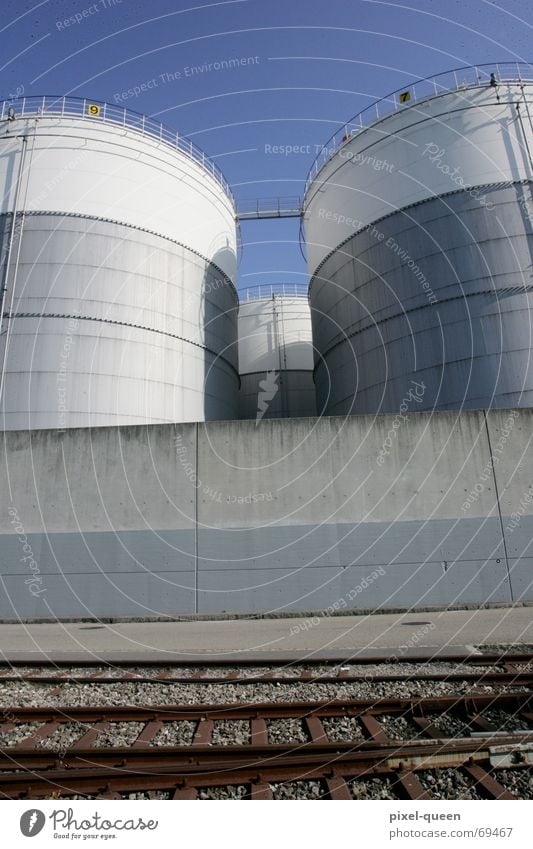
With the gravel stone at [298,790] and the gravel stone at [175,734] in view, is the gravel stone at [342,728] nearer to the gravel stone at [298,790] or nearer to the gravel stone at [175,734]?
the gravel stone at [298,790]

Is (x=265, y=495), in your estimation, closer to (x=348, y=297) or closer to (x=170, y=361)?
(x=170, y=361)

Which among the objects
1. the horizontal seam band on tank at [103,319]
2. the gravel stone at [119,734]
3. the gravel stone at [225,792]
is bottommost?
the gravel stone at [119,734]

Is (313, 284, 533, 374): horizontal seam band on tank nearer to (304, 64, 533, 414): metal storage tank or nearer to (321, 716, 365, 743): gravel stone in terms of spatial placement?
(304, 64, 533, 414): metal storage tank

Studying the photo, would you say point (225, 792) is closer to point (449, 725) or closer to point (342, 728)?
point (342, 728)

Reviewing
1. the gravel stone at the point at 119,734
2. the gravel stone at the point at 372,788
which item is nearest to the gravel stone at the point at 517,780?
the gravel stone at the point at 372,788

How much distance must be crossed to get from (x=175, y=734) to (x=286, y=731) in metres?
1.29

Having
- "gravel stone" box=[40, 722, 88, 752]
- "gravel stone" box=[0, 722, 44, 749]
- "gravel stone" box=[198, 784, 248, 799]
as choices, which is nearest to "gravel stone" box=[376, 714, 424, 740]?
"gravel stone" box=[198, 784, 248, 799]

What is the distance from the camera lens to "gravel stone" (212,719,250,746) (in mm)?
5539

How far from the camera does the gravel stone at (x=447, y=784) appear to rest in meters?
4.11

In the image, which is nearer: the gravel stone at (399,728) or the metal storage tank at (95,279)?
the gravel stone at (399,728)

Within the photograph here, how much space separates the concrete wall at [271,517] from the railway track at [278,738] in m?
6.62

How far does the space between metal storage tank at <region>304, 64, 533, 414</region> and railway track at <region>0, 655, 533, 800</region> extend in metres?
13.4

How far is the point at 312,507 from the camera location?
50.9 feet
